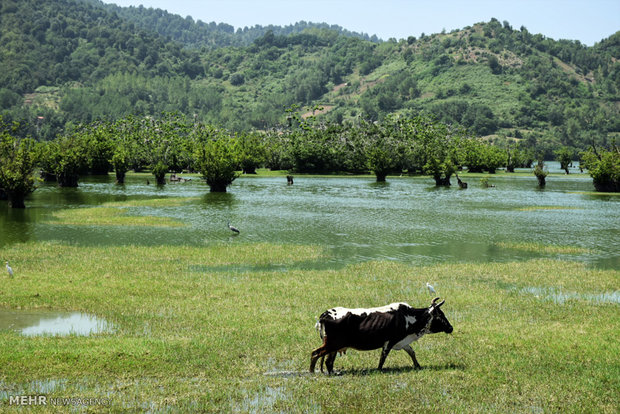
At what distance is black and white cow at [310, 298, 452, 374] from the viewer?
13.6 metres

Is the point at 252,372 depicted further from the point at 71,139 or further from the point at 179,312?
the point at 71,139

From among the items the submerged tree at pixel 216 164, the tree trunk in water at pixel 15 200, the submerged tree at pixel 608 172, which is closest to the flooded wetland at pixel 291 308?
the tree trunk in water at pixel 15 200

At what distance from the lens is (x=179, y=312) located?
20.0m

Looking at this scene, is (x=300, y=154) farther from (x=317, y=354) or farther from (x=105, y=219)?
(x=317, y=354)

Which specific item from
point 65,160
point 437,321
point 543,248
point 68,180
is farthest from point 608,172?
point 437,321

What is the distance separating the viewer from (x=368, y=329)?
13.7 metres

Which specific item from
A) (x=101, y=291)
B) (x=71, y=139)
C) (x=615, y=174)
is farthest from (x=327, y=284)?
(x=71, y=139)

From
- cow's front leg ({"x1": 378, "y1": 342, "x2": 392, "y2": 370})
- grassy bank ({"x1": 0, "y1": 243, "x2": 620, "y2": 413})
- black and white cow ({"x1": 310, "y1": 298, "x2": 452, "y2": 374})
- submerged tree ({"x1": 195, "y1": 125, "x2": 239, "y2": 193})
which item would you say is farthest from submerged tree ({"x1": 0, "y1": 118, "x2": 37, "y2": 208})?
cow's front leg ({"x1": 378, "y1": 342, "x2": 392, "y2": 370})

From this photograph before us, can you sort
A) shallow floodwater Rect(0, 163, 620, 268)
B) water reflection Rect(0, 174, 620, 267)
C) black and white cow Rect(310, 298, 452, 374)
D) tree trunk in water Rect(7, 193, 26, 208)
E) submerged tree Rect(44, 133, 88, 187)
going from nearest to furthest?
black and white cow Rect(310, 298, 452, 374), shallow floodwater Rect(0, 163, 620, 268), water reflection Rect(0, 174, 620, 267), tree trunk in water Rect(7, 193, 26, 208), submerged tree Rect(44, 133, 88, 187)

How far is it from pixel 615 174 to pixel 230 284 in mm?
72796

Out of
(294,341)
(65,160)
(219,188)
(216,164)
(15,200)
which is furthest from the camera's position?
(65,160)

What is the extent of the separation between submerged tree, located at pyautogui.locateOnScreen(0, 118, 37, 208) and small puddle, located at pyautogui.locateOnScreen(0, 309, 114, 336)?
3639 cm

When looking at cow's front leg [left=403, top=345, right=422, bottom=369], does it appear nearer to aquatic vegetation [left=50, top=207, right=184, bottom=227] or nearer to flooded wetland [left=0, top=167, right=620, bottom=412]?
flooded wetland [left=0, top=167, right=620, bottom=412]

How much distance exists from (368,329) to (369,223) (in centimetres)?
3420
